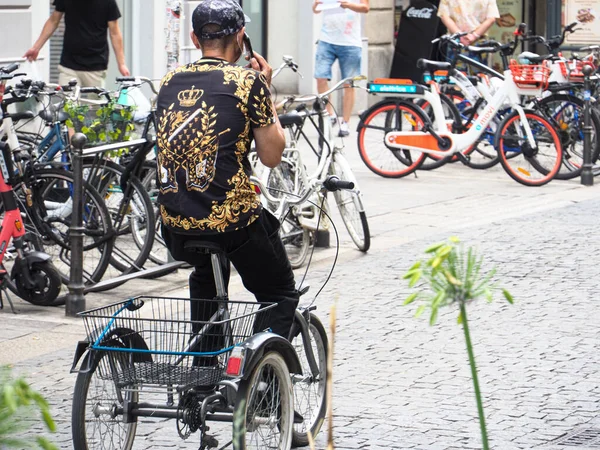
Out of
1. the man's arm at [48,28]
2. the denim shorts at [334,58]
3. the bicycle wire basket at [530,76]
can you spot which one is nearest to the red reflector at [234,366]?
the man's arm at [48,28]

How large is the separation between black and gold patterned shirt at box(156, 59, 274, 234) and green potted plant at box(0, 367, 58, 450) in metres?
2.48

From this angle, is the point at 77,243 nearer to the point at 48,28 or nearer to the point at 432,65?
the point at 48,28

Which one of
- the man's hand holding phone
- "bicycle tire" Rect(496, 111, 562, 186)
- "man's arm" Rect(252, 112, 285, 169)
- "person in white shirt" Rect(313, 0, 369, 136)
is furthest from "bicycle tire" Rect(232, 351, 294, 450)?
"person in white shirt" Rect(313, 0, 369, 136)

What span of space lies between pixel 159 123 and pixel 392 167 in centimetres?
922

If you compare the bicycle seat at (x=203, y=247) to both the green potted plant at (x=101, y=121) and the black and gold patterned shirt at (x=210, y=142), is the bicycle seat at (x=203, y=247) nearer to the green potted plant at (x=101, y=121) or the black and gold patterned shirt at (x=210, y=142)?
the black and gold patterned shirt at (x=210, y=142)

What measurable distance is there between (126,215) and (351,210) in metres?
1.97

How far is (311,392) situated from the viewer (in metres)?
4.79

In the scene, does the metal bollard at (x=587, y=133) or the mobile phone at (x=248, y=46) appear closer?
the mobile phone at (x=248, y=46)

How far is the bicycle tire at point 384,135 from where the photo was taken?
505 inches

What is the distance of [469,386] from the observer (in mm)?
5609

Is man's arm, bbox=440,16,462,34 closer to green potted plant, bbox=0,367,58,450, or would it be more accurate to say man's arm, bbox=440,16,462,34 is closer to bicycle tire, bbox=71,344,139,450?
bicycle tire, bbox=71,344,139,450

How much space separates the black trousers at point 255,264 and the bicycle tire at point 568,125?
8.75 meters

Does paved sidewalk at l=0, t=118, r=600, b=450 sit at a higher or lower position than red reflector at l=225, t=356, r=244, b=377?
lower

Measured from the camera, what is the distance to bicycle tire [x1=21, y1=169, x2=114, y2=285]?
7.35 meters
